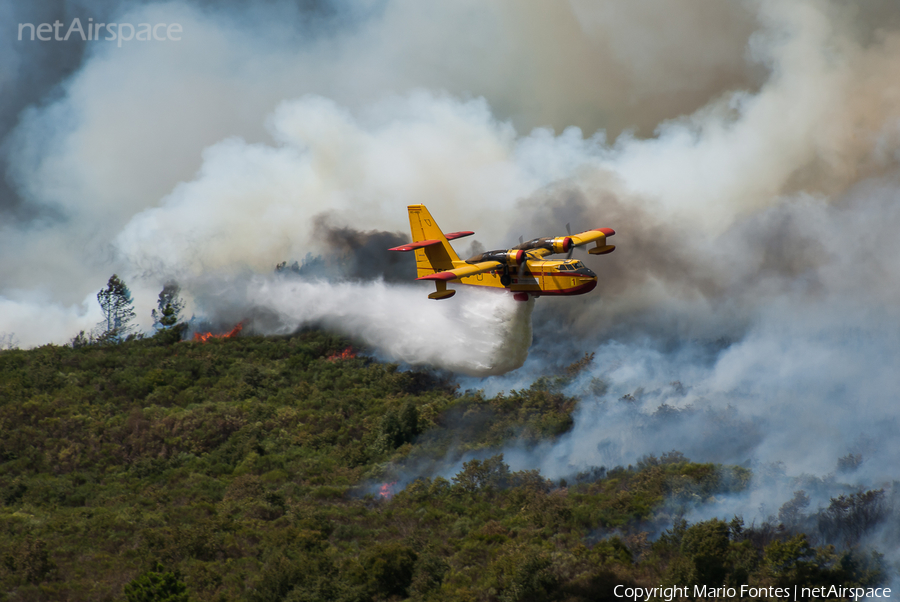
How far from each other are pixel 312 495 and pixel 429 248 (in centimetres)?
2793

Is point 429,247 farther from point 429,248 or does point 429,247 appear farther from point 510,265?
point 510,265

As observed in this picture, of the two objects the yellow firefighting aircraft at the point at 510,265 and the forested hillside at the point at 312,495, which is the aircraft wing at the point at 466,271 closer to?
the yellow firefighting aircraft at the point at 510,265

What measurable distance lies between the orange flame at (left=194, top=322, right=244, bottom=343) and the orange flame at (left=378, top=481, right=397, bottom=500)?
3463cm

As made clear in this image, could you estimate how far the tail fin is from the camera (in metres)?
45.3

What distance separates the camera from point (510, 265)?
43.4 meters

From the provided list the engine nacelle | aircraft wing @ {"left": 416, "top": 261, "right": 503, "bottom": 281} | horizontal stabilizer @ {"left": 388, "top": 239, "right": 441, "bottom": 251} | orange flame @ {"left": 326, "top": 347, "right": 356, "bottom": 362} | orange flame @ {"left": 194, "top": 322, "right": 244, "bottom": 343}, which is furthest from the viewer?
orange flame @ {"left": 194, "top": 322, "right": 244, "bottom": 343}

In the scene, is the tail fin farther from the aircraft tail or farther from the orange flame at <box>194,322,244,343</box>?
the orange flame at <box>194,322,244,343</box>

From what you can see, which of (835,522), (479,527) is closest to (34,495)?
(479,527)

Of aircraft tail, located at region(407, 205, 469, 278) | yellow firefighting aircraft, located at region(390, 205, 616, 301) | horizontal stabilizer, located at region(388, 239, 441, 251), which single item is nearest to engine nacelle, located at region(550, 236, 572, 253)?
yellow firefighting aircraft, located at region(390, 205, 616, 301)

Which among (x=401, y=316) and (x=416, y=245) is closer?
(x=416, y=245)

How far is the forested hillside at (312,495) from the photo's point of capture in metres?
48.1

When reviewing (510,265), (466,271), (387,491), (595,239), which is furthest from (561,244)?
(387,491)

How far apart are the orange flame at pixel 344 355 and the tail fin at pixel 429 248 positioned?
51107 millimetres

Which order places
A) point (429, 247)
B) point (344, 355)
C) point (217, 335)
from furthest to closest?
point (217, 335), point (344, 355), point (429, 247)
